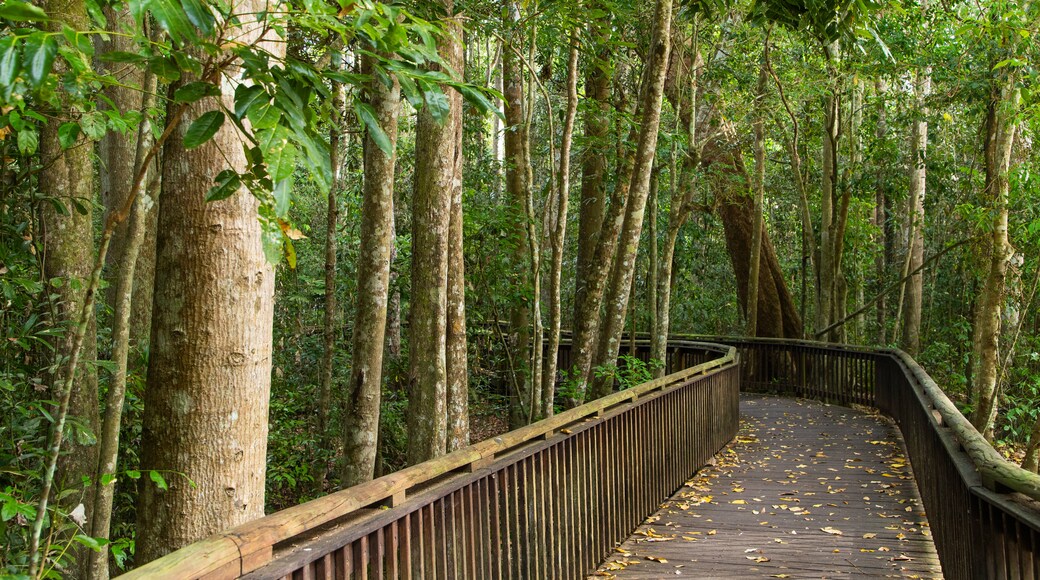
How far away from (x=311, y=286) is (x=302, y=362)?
3.89 ft

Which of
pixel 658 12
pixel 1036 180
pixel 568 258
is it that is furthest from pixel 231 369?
pixel 568 258

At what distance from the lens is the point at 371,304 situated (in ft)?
18.9

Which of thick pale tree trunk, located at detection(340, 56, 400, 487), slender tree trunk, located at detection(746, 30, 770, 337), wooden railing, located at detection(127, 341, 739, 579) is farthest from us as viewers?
slender tree trunk, located at detection(746, 30, 770, 337)

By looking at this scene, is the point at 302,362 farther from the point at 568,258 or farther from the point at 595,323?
the point at 568,258

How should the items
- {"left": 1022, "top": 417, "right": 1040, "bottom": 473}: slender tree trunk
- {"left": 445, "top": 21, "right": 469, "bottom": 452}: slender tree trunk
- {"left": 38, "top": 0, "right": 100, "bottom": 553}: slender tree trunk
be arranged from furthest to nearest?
{"left": 1022, "top": 417, "right": 1040, "bottom": 473}: slender tree trunk, {"left": 445, "top": 21, "right": 469, "bottom": 452}: slender tree trunk, {"left": 38, "top": 0, "right": 100, "bottom": 553}: slender tree trunk

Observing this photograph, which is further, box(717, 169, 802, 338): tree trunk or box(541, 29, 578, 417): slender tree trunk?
box(717, 169, 802, 338): tree trunk

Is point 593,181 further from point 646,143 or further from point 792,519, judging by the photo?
point 792,519

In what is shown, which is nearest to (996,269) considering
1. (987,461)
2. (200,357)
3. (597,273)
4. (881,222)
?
(597,273)

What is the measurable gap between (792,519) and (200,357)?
5.89 metres

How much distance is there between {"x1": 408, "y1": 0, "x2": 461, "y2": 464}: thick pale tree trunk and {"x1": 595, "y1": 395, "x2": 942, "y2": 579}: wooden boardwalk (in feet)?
5.15

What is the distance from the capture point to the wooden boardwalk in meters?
5.79

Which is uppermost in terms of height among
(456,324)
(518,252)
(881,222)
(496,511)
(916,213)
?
(881,222)

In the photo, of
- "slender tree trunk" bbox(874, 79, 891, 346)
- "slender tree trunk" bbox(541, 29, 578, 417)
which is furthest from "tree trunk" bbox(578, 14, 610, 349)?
"slender tree trunk" bbox(874, 79, 891, 346)

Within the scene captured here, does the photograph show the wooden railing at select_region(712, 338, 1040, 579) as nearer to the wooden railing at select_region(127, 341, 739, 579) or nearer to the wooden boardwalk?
the wooden boardwalk
